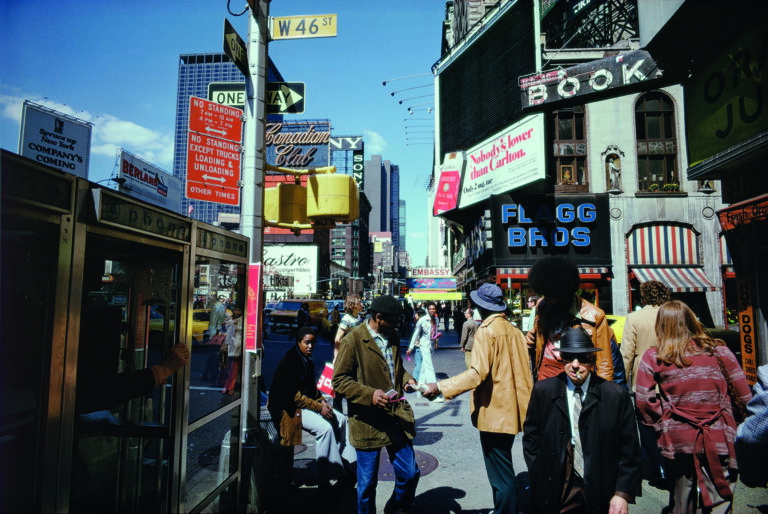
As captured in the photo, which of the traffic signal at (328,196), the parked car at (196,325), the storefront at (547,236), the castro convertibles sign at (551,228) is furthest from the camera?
the castro convertibles sign at (551,228)

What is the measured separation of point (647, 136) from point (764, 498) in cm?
2153

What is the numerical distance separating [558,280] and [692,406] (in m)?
1.27

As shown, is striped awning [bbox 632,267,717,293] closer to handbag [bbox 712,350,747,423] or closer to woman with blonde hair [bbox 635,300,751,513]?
handbag [bbox 712,350,747,423]

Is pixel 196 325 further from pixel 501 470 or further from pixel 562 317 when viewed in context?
pixel 562 317

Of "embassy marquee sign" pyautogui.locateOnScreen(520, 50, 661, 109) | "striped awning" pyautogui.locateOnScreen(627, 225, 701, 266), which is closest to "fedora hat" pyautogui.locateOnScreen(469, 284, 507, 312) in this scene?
"embassy marquee sign" pyautogui.locateOnScreen(520, 50, 661, 109)

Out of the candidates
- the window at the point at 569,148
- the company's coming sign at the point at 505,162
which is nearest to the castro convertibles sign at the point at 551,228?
the window at the point at 569,148

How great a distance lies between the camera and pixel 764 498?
4.14m

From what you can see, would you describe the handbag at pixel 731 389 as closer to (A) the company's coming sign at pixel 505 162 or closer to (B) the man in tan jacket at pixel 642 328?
(B) the man in tan jacket at pixel 642 328

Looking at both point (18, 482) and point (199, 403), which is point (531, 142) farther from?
point (18, 482)

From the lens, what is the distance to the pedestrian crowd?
8.45 feet

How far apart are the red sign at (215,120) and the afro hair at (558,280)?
3.38m

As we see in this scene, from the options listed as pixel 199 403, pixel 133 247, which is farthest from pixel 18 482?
pixel 199 403

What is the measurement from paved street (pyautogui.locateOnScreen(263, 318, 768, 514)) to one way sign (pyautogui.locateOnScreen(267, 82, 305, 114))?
162 inches

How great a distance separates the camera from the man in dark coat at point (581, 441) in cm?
255
